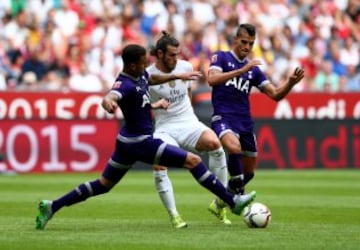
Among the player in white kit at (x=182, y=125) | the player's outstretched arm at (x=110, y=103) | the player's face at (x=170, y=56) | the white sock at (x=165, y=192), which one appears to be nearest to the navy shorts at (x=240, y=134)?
the player in white kit at (x=182, y=125)

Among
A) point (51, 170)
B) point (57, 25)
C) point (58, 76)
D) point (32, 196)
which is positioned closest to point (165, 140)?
point (32, 196)

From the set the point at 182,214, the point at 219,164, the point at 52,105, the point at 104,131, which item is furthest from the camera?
the point at 52,105

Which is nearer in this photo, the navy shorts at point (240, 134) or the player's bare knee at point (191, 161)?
the player's bare knee at point (191, 161)

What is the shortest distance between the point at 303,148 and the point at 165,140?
1083 centimetres

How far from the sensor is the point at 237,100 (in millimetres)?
14156

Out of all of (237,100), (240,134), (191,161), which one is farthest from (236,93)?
(191,161)

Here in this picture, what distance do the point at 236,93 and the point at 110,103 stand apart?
2.93 metres

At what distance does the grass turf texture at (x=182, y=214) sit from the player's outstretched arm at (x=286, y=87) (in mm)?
1509

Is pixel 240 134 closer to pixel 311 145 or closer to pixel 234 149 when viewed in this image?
pixel 234 149

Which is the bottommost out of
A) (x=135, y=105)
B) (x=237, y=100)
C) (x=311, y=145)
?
(x=311, y=145)

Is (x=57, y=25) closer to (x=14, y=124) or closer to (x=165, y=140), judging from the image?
(x=14, y=124)

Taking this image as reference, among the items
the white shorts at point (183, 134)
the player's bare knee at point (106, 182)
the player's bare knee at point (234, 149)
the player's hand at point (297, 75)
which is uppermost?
the player's hand at point (297, 75)

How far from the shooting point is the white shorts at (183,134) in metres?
13.7

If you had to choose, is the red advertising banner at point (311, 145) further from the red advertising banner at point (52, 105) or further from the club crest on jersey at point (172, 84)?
the club crest on jersey at point (172, 84)
